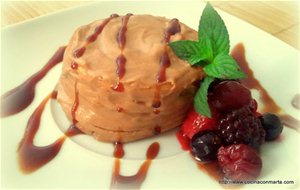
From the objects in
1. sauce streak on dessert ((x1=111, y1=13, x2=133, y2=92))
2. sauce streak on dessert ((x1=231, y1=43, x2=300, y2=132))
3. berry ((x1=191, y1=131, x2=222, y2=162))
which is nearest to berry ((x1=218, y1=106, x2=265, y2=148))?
berry ((x1=191, y1=131, x2=222, y2=162))

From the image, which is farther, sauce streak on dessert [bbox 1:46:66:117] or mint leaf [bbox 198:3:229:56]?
sauce streak on dessert [bbox 1:46:66:117]

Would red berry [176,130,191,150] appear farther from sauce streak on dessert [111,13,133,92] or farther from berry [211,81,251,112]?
sauce streak on dessert [111,13,133,92]

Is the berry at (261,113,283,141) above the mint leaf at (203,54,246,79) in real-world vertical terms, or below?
below

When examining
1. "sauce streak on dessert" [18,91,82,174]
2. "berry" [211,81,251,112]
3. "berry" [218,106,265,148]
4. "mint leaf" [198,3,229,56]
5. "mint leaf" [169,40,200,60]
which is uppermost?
"mint leaf" [198,3,229,56]

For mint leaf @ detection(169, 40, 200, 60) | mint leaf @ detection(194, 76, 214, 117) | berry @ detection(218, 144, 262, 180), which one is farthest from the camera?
mint leaf @ detection(169, 40, 200, 60)

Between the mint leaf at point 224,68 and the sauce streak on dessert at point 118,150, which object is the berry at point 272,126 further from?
the sauce streak on dessert at point 118,150

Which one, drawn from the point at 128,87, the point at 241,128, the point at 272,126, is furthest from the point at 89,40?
the point at 272,126

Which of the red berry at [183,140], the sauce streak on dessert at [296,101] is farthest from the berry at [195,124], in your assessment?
the sauce streak on dessert at [296,101]

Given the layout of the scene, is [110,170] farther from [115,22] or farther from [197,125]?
[115,22]
